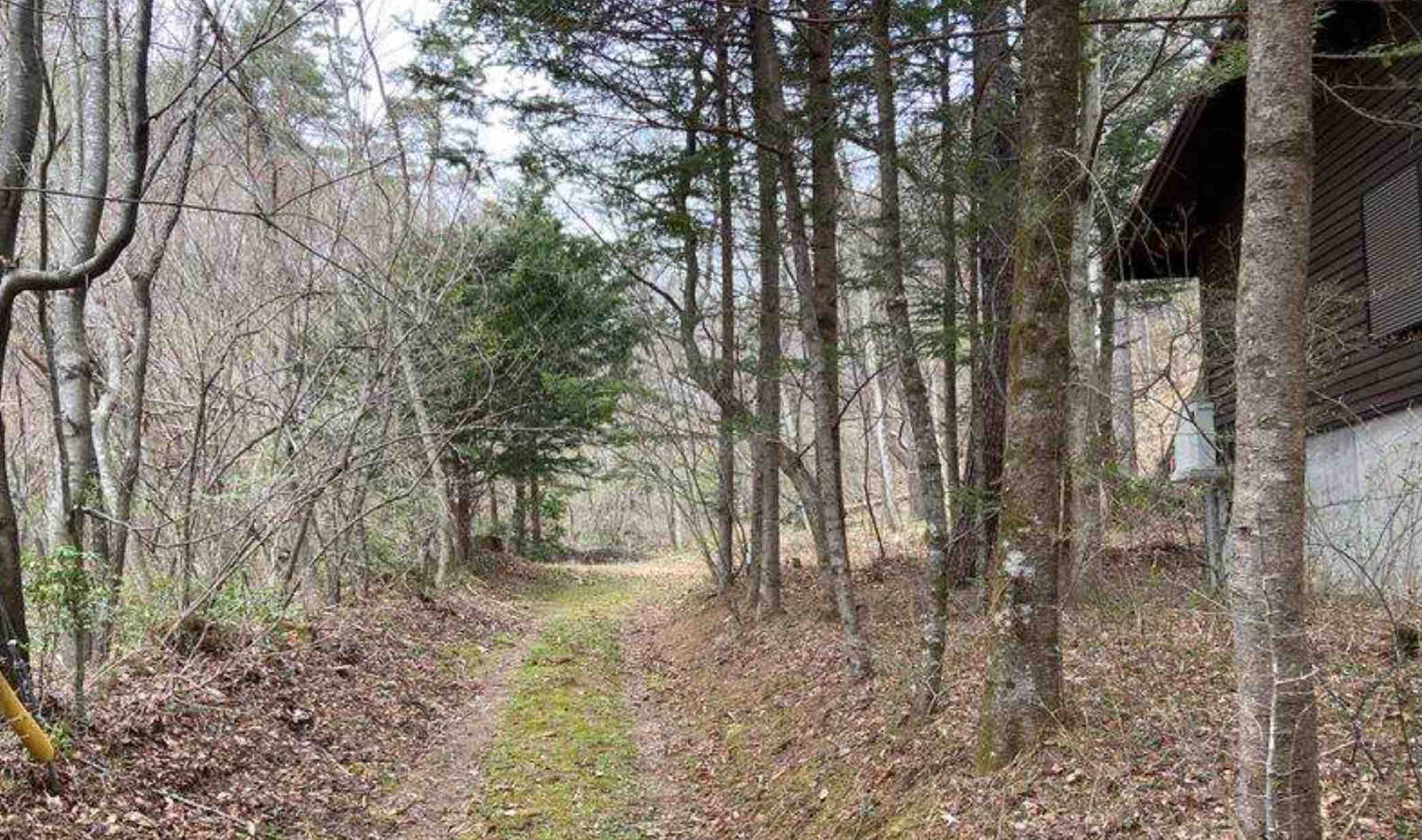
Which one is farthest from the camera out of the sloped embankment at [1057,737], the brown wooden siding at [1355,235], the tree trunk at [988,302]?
the tree trunk at [988,302]

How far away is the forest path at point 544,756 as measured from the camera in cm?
653

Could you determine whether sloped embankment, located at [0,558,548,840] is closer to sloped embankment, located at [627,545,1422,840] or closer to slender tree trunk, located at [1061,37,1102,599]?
sloped embankment, located at [627,545,1422,840]

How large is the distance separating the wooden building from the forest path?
251 inches

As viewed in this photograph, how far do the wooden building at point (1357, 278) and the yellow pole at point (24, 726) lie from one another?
8.94m

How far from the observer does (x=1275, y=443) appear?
296cm

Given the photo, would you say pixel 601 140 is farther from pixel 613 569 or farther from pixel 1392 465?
pixel 613 569

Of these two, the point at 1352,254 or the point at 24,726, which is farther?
the point at 1352,254

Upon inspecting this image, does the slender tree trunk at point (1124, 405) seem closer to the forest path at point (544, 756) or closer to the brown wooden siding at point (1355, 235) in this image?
the brown wooden siding at point (1355, 235)

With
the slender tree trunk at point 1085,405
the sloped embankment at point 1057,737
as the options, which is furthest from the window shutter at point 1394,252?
the sloped embankment at point 1057,737

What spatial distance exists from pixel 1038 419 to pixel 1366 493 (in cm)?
701

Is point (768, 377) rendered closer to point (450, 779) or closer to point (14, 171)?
point (450, 779)

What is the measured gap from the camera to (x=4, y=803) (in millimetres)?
4758

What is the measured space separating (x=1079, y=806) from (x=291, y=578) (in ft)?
28.1

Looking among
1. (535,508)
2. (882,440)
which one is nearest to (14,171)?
(535,508)
